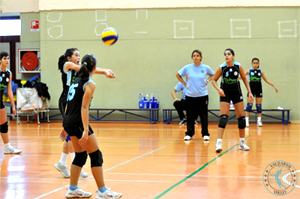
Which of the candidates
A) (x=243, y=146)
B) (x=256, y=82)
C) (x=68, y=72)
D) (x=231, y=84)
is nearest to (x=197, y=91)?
(x=231, y=84)

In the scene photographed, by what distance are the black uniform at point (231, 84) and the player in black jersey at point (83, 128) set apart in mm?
3792

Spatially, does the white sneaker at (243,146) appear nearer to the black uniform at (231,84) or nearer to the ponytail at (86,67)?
the black uniform at (231,84)

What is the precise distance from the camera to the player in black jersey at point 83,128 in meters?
3.83

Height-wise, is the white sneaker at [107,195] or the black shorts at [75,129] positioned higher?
the black shorts at [75,129]

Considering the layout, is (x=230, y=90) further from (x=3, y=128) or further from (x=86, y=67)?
(x=3, y=128)

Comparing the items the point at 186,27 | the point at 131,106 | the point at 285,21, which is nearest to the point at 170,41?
the point at 186,27

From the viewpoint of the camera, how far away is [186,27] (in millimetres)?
14125

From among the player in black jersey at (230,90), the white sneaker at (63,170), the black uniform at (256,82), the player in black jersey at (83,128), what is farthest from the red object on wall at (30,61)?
the player in black jersey at (83,128)

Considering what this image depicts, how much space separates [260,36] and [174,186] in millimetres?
10498

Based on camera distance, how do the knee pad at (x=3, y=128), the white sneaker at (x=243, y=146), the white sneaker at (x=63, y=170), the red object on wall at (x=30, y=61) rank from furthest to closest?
the red object on wall at (x=30, y=61), the white sneaker at (x=243, y=146), the knee pad at (x=3, y=128), the white sneaker at (x=63, y=170)

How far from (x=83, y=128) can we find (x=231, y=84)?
401cm

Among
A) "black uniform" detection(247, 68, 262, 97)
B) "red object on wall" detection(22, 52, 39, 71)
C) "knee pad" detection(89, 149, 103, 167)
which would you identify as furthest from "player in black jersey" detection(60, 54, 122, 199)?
"red object on wall" detection(22, 52, 39, 71)

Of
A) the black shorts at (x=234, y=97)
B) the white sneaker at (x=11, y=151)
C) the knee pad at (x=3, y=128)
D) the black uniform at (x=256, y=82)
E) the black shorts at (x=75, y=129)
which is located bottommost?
the white sneaker at (x=11, y=151)

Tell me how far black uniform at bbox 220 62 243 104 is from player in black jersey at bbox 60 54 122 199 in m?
3.79
